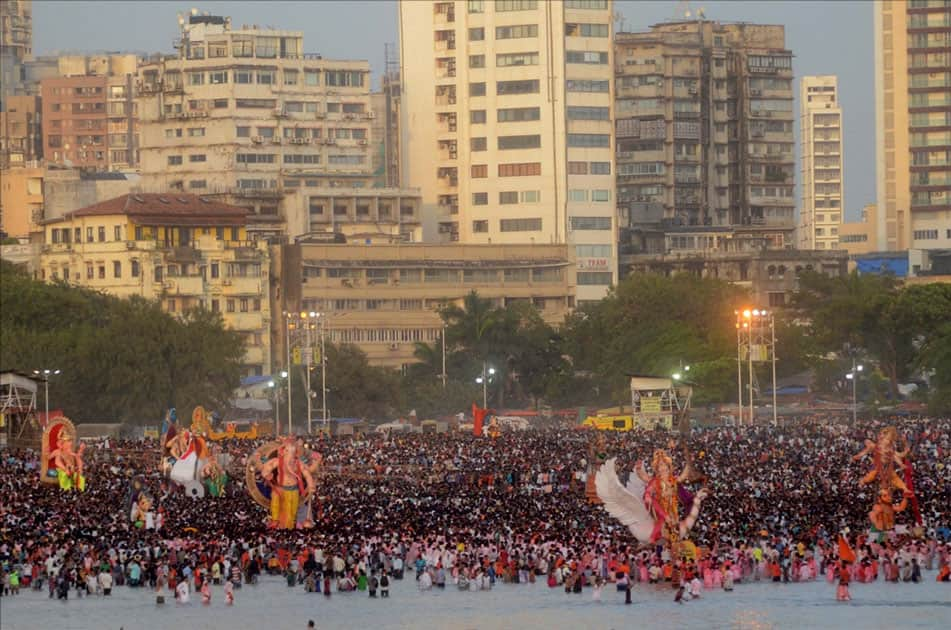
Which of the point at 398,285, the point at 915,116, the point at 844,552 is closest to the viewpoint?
the point at 844,552

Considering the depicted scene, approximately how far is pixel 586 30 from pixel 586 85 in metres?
3.24

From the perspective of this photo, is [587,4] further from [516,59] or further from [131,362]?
[131,362]

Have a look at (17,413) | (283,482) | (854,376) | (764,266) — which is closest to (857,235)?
(764,266)

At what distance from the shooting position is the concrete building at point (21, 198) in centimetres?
15850

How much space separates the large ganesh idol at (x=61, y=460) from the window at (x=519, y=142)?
258 ft

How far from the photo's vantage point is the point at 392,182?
160000 millimetres

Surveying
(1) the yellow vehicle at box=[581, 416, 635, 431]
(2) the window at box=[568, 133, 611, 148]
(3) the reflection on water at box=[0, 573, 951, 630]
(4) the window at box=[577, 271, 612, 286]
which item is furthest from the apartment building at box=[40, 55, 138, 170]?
(3) the reflection on water at box=[0, 573, 951, 630]

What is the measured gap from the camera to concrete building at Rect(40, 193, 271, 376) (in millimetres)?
128125

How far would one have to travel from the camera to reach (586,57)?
14438 cm

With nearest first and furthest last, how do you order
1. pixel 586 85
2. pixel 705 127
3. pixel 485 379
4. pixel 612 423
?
pixel 612 423
pixel 485 379
pixel 586 85
pixel 705 127

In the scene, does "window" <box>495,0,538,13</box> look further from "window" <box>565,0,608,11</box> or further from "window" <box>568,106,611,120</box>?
"window" <box>568,106,611,120</box>

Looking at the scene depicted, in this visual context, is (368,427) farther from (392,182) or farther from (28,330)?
(392,182)

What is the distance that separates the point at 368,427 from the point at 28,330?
16.1 meters

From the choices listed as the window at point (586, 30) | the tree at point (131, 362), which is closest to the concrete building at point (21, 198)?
the window at point (586, 30)
